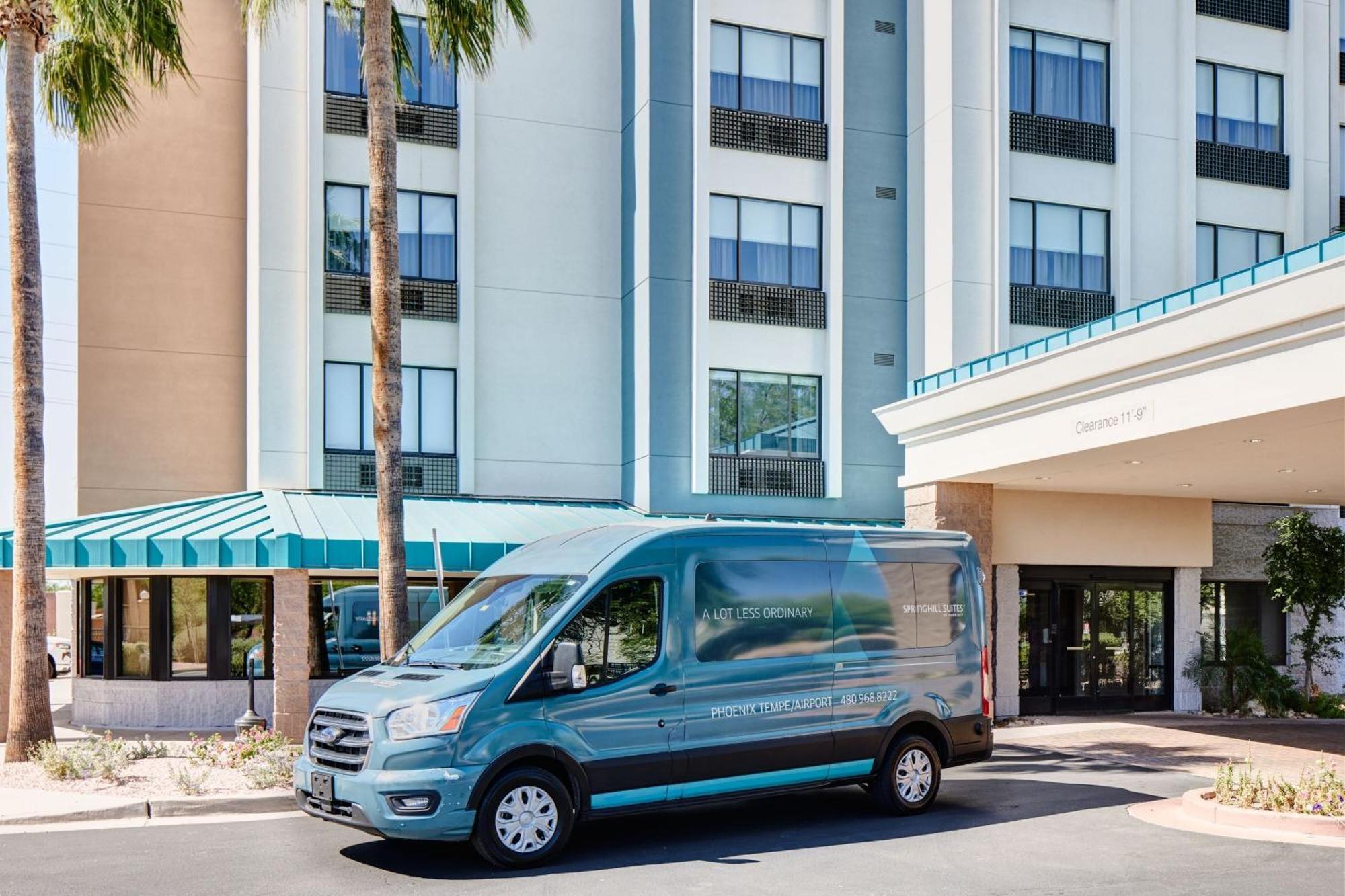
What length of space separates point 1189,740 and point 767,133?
12941 millimetres

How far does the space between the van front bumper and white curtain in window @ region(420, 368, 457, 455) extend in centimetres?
1372

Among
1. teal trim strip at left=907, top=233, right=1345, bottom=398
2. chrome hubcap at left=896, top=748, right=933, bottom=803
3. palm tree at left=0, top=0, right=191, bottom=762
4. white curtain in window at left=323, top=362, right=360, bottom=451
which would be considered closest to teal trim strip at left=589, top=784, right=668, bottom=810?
chrome hubcap at left=896, top=748, right=933, bottom=803

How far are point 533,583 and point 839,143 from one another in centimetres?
1610

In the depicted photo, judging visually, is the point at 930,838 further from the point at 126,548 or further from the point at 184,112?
the point at 184,112

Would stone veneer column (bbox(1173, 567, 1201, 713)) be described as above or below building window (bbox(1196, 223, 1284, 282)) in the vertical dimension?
below

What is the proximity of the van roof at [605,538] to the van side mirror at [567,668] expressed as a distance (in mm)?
820

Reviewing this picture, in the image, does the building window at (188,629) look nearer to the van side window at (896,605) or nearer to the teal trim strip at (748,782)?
the teal trim strip at (748,782)

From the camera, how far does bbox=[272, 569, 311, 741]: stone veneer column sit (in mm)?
17312

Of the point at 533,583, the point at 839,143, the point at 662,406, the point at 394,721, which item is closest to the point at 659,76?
the point at 839,143

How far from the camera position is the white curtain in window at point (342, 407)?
22156mm

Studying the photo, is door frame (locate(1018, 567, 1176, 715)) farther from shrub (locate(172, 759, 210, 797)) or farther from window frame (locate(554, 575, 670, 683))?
shrub (locate(172, 759, 210, 797))

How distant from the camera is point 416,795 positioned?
930 cm

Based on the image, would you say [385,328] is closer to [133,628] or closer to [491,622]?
[491,622]

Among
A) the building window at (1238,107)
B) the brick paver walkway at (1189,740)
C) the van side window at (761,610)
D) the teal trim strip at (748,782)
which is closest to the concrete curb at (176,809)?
the teal trim strip at (748,782)
